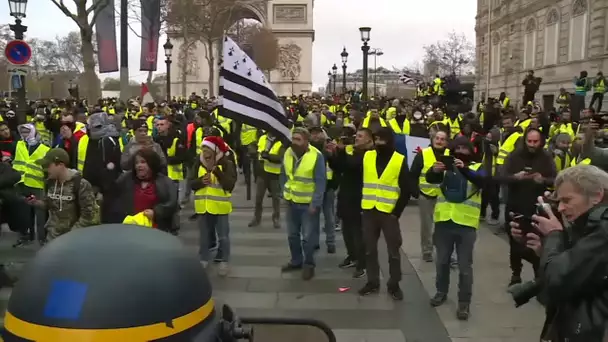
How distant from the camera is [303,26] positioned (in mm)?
61594

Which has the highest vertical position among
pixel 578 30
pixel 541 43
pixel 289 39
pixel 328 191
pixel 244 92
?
pixel 289 39

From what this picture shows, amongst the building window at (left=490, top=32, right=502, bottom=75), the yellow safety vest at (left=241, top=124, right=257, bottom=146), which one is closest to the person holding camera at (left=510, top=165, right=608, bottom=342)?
the yellow safety vest at (left=241, top=124, right=257, bottom=146)

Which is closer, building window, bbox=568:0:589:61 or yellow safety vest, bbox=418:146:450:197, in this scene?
yellow safety vest, bbox=418:146:450:197

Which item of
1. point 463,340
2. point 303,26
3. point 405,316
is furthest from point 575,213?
point 303,26

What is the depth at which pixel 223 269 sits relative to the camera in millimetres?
7688

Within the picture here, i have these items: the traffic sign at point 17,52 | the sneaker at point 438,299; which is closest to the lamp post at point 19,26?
the traffic sign at point 17,52

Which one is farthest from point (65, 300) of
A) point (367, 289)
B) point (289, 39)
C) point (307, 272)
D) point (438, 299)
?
point (289, 39)

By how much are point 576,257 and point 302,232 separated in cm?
520

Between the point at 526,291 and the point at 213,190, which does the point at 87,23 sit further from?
the point at 526,291

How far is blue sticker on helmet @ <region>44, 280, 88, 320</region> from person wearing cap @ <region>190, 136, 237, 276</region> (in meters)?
5.60

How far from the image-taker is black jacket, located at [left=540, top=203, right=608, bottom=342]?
110 inches

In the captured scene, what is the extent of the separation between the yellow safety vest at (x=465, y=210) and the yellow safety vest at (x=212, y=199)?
2634 millimetres

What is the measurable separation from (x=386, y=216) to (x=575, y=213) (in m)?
3.57

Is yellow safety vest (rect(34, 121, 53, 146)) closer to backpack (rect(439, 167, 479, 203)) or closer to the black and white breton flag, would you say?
the black and white breton flag
